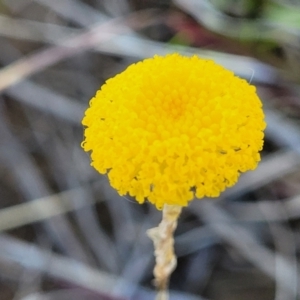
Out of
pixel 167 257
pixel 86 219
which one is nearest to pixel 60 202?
pixel 86 219

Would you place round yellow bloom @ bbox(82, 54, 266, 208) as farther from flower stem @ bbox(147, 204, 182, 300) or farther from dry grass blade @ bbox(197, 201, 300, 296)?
dry grass blade @ bbox(197, 201, 300, 296)

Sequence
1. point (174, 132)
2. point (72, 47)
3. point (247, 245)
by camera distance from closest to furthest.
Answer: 1. point (174, 132)
2. point (247, 245)
3. point (72, 47)

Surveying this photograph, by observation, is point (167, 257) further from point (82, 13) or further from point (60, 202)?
point (82, 13)

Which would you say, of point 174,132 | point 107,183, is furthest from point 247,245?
point 174,132

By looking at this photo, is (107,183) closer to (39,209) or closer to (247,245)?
(39,209)

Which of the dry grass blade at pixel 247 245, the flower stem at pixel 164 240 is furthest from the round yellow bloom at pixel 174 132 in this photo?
the dry grass blade at pixel 247 245

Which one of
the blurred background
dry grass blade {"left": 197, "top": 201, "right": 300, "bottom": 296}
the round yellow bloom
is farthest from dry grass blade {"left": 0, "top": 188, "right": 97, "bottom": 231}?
the round yellow bloom

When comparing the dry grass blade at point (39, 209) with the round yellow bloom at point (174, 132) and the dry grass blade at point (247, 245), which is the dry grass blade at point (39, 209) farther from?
the round yellow bloom at point (174, 132)
